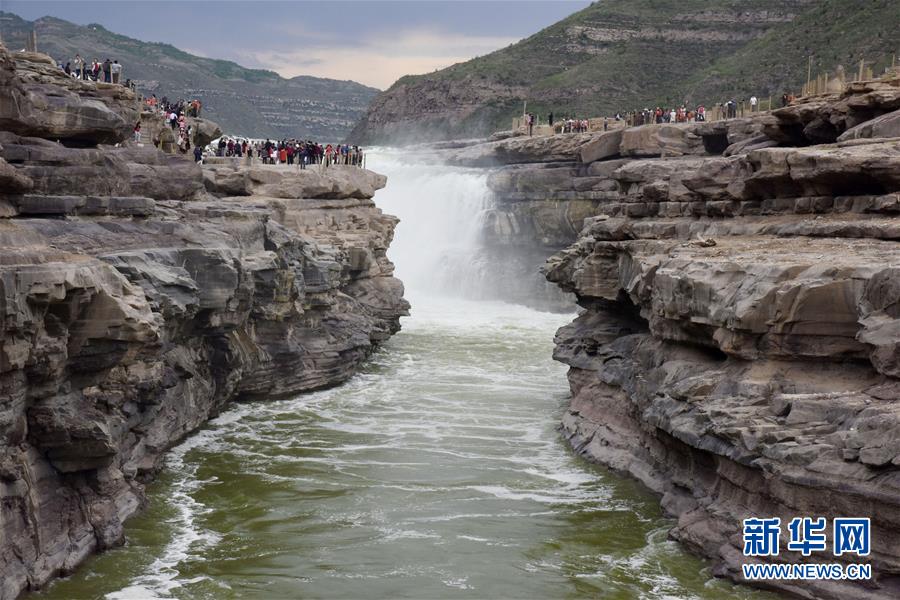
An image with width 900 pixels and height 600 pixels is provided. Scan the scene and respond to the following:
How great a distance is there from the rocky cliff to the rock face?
7482mm

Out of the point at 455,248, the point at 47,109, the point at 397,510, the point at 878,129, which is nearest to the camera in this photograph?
the point at 397,510

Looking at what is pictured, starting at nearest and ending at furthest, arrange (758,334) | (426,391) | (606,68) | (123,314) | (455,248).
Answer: (123,314) < (758,334) < (426,391) < (455,248) < (606,68)

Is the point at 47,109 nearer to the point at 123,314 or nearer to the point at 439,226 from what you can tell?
the point at 123,314

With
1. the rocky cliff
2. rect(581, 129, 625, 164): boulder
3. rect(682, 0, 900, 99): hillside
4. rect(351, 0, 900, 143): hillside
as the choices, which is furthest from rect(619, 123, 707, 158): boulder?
rect(351, 0, 900, 143): hillside

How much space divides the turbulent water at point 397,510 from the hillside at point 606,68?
57.3 m

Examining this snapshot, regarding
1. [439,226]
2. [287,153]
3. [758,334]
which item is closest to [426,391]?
[287,153]

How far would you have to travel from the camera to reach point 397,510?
69.0 ft

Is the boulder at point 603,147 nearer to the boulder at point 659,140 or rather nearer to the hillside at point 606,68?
the boulder at point 659,140

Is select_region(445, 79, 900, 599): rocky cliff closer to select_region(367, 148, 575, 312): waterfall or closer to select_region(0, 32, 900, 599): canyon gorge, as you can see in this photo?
select_region(0, 32, 900, 599): canyon gorge

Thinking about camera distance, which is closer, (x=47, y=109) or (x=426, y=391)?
(x=47, y=109)

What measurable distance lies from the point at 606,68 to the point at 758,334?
84.6 metres

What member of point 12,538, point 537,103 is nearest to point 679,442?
point 12,538

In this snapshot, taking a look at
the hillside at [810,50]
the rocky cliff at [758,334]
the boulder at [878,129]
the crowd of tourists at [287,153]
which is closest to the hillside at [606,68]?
the hillside at [810,50]

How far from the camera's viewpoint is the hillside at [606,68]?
89.2m
